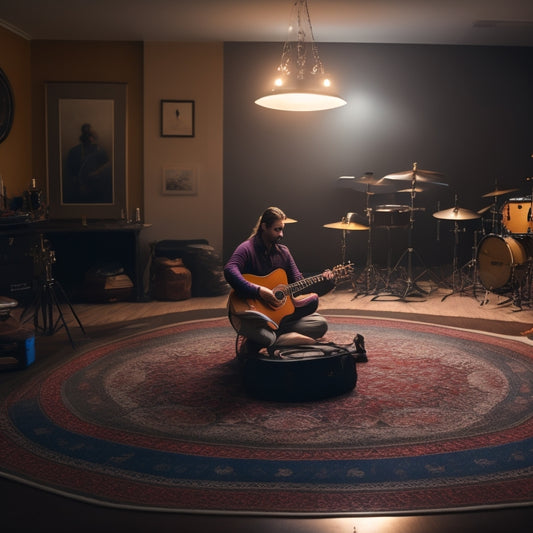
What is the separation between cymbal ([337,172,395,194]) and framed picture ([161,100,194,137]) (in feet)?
7.28

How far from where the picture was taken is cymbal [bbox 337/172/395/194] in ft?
26.4

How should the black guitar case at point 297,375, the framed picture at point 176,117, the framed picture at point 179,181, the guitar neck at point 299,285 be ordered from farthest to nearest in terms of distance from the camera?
the framed picture at point 179,181
the framed picture at point 176,117
the guitar neck at point 299,285
the black guitar case at point 297,375

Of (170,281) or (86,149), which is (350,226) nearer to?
(170,281)

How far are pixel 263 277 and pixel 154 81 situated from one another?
16.0ft

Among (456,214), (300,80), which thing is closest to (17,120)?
(300,80)

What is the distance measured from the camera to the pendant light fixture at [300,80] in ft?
16.6

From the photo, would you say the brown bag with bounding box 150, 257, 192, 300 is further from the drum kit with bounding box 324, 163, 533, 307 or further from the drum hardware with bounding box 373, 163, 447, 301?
the drum hardware with bounding box 373, 163, 447, 301

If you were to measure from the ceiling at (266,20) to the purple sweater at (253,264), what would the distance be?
3.30 meters

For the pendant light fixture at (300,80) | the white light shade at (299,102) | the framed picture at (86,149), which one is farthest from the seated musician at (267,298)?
the framed picture at (86,149)

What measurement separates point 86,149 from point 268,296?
5064 mm

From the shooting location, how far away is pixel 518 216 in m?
7.05

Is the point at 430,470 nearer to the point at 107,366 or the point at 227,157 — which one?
the point at 107,366

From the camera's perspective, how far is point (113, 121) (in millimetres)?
8305

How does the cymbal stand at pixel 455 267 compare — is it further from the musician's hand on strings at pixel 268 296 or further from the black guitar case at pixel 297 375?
the black guitar case at pixel 297 375
